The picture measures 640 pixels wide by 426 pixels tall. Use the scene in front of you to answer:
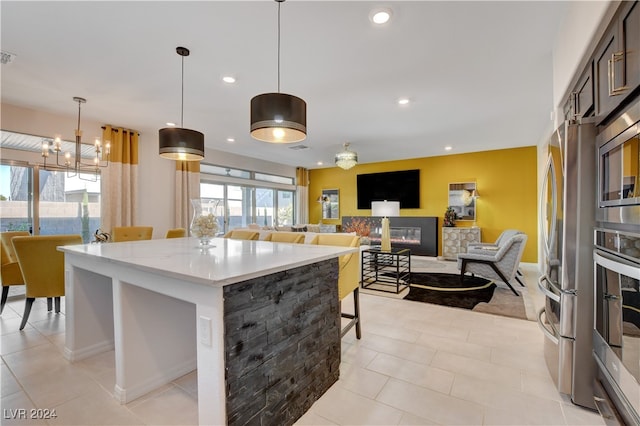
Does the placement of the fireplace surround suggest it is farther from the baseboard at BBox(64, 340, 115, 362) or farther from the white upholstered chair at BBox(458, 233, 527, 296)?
the baseboard at BBox(64, 340, 115, 362)

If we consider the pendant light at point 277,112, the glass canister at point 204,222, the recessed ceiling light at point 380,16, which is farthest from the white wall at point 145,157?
the recessed ceiling light at point 380,16

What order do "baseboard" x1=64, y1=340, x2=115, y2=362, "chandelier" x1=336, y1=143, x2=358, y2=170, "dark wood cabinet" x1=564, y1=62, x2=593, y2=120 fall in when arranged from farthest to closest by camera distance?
"chandelier" x1=336, y1=143, x2=358, y2=170 → "baseboard" x1=64, y1=340, x2=115, y2=362 → "dark wood cabinet" x1=564, y1=62, x2=593, y2=120

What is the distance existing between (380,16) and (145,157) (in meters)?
5.02

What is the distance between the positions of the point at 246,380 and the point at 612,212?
1989 millimetres

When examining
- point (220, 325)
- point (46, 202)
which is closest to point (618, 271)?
point (220, 325)

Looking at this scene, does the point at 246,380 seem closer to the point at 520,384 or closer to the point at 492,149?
the point at 520,384

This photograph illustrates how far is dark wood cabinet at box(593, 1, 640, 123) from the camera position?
3.77ft

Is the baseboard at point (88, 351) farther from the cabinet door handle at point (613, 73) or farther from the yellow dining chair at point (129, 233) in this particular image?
the cabinet door handle at point (613, 73)

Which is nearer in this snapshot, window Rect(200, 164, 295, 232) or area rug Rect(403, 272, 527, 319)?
area rug Rect(403, 272, 527, 319)

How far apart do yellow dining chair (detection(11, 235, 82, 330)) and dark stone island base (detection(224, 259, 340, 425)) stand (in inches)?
103

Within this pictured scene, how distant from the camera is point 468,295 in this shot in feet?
13.4

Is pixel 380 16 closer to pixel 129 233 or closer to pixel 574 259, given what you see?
pixel 574 259

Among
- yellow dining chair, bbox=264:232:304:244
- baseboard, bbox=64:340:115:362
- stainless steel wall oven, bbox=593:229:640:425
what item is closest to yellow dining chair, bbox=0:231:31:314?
baseboard, bbox=64:340:115:362

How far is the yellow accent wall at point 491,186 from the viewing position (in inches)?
253
